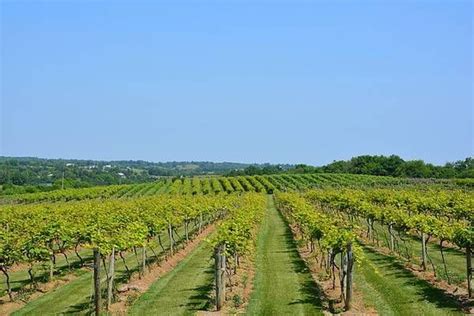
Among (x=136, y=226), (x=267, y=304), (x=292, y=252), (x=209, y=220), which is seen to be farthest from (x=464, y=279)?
(x=209, y=220)

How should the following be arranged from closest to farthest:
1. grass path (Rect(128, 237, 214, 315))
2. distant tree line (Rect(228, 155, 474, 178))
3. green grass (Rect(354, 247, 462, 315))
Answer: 1. green grass (Rect(354, 247, 462, 315))
2. grass path (Rect(128, 237, 214, 315))
3. distant tree line (Rect(228, 155, 474, 178))

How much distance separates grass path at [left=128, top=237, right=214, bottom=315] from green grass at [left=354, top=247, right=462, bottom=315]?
567 cm

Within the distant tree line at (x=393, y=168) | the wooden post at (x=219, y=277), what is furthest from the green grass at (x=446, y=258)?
the distant tree line at (x=393, y=168)

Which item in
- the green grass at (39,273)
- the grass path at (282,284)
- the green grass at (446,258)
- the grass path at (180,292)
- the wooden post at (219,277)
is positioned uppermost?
the wooden post at (219,277)

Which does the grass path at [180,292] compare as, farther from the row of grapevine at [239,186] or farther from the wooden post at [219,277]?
the row of grapevine at [239,186]

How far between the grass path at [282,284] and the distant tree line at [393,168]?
101873 mm

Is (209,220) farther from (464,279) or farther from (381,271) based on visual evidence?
(464,279)

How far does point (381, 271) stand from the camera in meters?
23.5

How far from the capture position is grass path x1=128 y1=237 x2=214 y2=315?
17766 millimetres

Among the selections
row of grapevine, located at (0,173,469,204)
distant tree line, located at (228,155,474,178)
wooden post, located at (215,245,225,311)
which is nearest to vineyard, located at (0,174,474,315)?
wooden post, located at (215,245,225,311)

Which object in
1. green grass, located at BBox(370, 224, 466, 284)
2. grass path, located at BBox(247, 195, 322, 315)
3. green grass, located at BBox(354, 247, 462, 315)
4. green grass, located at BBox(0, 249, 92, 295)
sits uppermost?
green grass, located at BBox(370, 224, 466, 284)

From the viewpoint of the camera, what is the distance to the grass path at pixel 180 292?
1777 centimetres

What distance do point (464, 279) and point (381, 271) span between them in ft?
12.1

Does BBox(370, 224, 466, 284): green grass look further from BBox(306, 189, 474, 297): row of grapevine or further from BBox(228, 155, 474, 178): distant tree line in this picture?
BBox(228, 155, 474, 178): distant tree line
